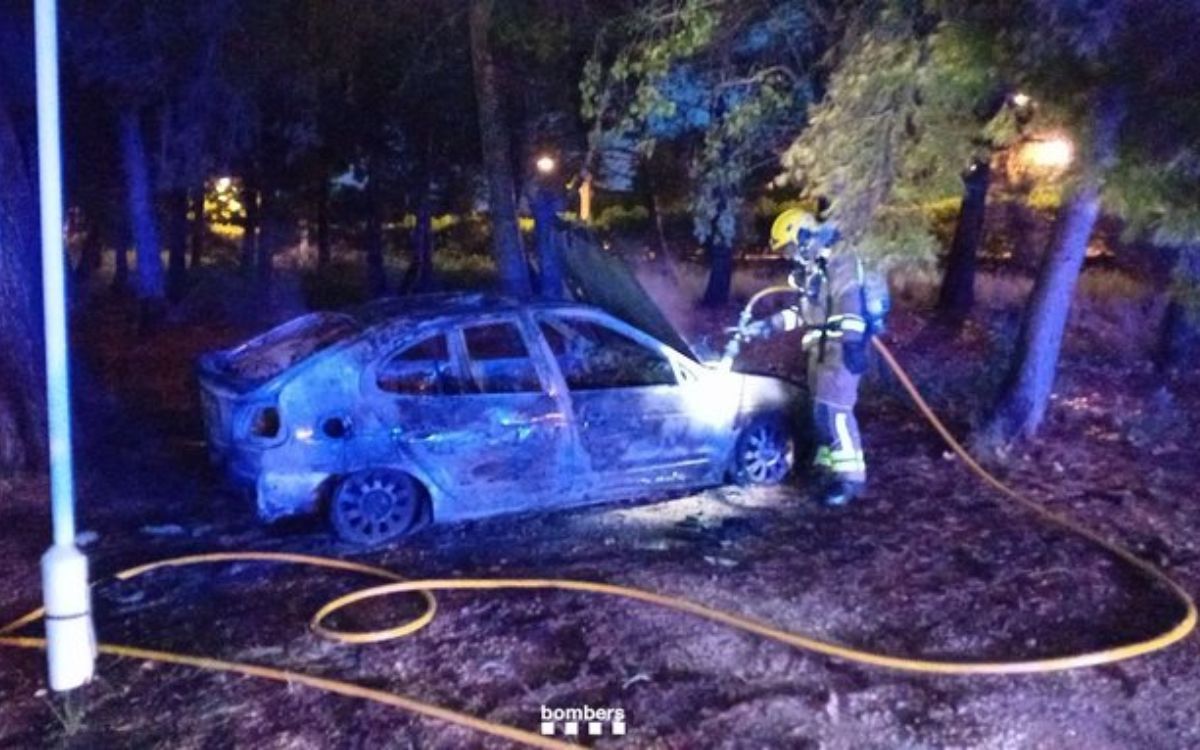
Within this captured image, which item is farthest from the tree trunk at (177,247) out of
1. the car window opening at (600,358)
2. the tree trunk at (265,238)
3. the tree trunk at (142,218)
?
the car window opening at (600,358)

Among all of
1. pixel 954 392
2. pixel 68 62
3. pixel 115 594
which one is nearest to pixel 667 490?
pixel 115 594

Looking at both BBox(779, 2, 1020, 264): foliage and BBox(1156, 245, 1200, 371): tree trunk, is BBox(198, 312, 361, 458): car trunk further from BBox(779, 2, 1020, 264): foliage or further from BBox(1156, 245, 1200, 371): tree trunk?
BBox(1156, 245, 1200, 371): tree trunk

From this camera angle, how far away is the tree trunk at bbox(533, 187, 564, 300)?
1304 cm

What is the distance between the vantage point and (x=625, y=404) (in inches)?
285

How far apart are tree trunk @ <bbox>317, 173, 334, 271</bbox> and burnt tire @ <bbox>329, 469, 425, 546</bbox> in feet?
52.4

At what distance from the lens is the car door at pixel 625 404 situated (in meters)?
7.16

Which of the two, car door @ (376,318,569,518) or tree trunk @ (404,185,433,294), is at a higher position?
tree trunk @ (404,185,433,294)

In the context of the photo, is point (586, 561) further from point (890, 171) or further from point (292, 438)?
point (890, 171)

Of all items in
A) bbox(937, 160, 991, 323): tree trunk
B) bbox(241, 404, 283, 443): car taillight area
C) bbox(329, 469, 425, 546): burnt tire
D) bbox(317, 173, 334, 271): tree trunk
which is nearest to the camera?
bbox(241, 404, 283, 443): car taillight area

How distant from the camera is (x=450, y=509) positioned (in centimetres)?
686

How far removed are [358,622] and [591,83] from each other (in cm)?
591

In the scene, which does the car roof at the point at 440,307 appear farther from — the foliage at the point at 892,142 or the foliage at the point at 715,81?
the foliage at the point at 715,81

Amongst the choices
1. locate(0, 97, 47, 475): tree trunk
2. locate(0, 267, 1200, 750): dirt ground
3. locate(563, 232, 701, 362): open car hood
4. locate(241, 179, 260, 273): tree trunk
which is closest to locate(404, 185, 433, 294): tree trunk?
locate(241, 179, 260, 273): tree trunk

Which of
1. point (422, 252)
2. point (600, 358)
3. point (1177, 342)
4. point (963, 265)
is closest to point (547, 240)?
point (600, 358)
